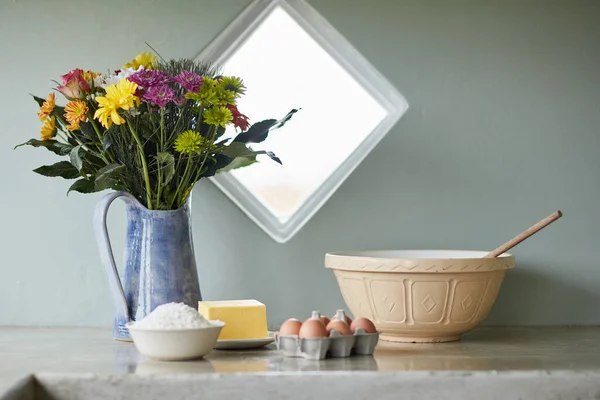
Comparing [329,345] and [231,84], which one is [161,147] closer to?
[231,84]

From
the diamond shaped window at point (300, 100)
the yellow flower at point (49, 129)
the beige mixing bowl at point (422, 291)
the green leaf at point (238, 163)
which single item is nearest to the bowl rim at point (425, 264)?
the beige mixing bowl at point (422, 291)

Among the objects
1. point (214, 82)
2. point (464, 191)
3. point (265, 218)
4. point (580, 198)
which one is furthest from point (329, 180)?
point (580, 198)

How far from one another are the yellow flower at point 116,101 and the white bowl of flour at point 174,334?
1.09 ft

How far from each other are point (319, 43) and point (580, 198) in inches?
25.3

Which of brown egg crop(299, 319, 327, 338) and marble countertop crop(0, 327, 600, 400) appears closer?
marble countertop crop(0, 327, 600, 400)

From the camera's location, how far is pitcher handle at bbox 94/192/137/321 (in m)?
1.35

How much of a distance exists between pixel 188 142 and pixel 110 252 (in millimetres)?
246

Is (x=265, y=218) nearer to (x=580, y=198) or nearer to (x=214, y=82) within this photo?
(x=214, y=82)

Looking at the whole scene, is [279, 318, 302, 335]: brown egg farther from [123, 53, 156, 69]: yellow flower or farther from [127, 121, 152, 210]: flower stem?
[123, 53, 156, 69]: yellow flower

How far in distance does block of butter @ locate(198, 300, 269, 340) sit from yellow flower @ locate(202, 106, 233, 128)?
0.31 metres

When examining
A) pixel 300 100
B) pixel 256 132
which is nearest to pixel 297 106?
pixel 300 100

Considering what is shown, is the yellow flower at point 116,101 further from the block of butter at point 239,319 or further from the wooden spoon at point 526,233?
the wooden spoon at point 526,233

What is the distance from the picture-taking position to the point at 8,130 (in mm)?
1618

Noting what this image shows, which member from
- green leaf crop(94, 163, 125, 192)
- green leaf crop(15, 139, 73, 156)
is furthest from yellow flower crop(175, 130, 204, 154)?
green leaf crop(15, 139, 73, 156)
